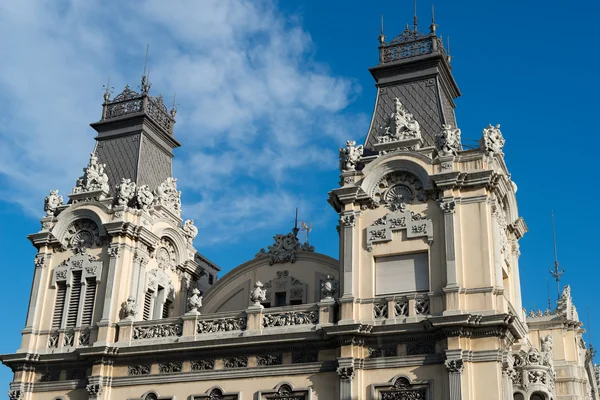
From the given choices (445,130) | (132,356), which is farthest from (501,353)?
(132,356)

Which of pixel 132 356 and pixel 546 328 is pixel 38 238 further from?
pixel 546 328

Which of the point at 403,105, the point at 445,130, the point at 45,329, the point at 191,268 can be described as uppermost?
the point at 403,105

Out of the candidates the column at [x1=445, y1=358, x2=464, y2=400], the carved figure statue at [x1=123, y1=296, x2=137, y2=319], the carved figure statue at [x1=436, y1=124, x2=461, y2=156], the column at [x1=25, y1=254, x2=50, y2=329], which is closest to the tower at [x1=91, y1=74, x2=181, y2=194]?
the column at [x1=25, y1=254, x2=50, y2=329]

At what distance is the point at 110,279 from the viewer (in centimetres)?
3538

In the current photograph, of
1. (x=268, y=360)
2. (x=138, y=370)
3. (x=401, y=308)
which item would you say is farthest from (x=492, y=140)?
(x=138, y=370)

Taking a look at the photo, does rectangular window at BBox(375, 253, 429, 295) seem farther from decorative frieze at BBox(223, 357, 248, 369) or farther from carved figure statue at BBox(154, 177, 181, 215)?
carved figure statue at BBox(154, 177, 181, 215)

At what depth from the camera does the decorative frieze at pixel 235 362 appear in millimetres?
32094

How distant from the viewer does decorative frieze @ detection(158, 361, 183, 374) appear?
3309 centimetres

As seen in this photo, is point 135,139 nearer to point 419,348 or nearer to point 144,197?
point 144,197

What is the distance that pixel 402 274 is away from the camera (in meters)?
31.3

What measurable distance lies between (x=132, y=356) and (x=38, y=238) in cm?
740

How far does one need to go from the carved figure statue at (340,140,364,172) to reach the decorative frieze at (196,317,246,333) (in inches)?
271

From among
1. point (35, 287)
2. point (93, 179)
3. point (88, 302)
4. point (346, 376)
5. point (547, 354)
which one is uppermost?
point (93, 179)

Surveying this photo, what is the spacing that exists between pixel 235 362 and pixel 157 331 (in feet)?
12.1
